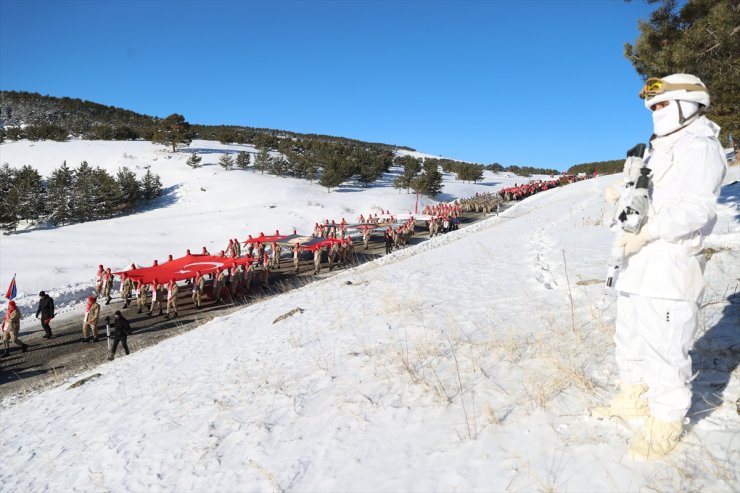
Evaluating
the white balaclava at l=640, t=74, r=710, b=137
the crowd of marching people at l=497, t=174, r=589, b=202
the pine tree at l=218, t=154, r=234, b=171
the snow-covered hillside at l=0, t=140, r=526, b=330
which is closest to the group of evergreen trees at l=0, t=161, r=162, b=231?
the snow-covered hillside at l=0, t=140, r=526, b=330

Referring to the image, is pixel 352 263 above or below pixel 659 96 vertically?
below

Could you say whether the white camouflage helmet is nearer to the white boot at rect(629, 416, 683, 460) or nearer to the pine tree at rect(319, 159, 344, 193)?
the white boot at rect(629, 416, 683, 460)

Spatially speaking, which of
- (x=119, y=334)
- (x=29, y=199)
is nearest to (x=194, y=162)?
(x=29, y=199)

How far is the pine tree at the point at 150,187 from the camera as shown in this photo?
43062mm

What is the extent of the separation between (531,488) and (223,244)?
29.0 m

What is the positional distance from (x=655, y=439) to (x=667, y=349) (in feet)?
2.17

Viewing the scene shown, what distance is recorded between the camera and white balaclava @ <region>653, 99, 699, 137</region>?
2.69m

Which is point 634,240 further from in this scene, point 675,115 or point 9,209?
point 9,209

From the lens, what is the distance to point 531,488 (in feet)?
9.27

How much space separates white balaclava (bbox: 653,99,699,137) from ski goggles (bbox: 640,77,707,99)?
3.5 inches

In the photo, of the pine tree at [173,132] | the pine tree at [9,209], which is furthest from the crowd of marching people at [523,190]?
the pine tree at [9,209]

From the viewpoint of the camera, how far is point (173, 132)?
201 feet

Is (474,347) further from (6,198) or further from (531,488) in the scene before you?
(6,198)

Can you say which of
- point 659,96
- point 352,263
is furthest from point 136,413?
point 352,263
